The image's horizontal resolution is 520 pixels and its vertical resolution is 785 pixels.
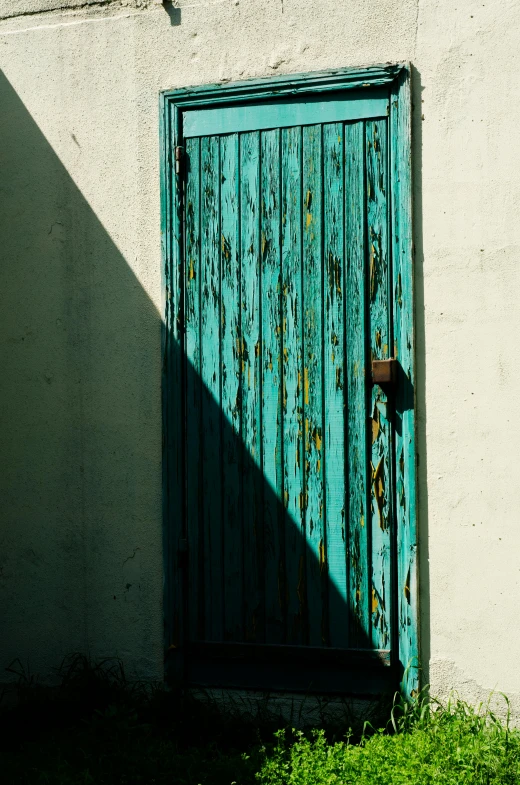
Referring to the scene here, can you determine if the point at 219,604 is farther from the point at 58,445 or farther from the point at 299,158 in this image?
the point at 299,158

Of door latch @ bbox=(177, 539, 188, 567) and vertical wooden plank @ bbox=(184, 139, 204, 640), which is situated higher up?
vertical wooden plank @ bbox=(184, 139, 204, 640)

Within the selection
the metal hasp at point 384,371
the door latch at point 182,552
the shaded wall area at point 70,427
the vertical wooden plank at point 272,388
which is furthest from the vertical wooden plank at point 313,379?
the shaded wall area at point 70,427

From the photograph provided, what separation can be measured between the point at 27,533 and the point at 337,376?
1.69 metres

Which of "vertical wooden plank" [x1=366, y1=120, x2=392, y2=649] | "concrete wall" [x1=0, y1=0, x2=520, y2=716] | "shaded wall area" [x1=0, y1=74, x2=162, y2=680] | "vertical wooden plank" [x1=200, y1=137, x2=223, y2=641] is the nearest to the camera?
"concrete wall" [x1=0, y1=0, x2=520, y2=716]

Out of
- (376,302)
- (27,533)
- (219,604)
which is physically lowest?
(219,604)

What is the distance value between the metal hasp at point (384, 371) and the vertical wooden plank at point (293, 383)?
13.5 inches

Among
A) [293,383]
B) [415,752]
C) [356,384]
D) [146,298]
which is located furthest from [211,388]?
[415,752]

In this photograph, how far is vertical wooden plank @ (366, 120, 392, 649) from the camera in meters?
3.87

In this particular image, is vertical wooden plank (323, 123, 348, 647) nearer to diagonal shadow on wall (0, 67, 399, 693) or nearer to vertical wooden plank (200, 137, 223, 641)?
diagonal shadow on wall (0, 67, 399, 693)

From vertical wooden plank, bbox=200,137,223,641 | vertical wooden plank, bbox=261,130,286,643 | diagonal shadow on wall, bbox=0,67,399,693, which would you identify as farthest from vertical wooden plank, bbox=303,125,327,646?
vertical wooden plank, bbox=200,137,223,641

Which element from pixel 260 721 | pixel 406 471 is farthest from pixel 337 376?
pixel 260 721

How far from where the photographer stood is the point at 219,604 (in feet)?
13.4

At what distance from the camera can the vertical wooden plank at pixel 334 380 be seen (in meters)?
3.93

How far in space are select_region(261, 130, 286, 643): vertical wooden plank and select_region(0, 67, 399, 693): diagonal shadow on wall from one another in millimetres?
20
